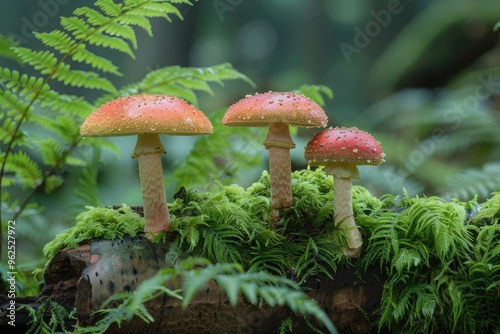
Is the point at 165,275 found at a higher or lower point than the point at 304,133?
higher

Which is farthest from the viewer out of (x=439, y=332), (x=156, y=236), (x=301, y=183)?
(x=301, y=183)

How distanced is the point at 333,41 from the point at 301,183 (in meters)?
9.05

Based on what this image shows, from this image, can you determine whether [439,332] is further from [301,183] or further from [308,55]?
[308,55]

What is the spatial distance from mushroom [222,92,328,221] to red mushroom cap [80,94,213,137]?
22 cm

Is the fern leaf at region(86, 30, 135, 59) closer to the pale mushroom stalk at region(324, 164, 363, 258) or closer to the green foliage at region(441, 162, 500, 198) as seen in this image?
the pale mushroom stalk at region(324, 164, 363, 258)

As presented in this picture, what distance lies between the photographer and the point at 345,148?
6.98 feet

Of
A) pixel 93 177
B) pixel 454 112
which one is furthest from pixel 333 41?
pixel 93 177

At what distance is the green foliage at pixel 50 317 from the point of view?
6.97ft

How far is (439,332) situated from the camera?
212 cm

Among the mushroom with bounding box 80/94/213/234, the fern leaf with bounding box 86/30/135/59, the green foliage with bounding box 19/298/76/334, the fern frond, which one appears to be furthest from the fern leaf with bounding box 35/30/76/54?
the green foliage with bounding box 19/298/76/334

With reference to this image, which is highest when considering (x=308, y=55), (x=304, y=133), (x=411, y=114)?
(x=308, y=55)

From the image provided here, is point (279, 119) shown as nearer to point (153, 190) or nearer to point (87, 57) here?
point (153, 190)

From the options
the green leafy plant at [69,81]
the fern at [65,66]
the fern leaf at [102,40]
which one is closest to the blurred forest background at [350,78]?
the green leafy plant at [69,81]

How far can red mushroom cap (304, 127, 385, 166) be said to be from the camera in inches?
Answer: 83.9
